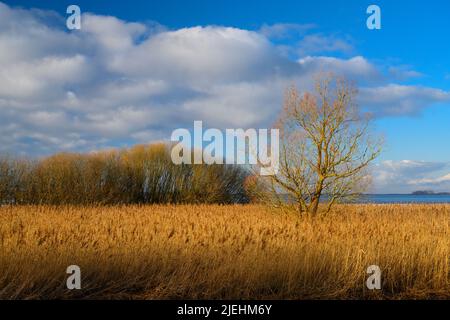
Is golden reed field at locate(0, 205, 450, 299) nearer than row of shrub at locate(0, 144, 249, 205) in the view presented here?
Yes

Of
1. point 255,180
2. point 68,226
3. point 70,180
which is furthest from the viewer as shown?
point 70,180

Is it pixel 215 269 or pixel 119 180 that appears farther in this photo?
pixel 119 180

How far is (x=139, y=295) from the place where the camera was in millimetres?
7832

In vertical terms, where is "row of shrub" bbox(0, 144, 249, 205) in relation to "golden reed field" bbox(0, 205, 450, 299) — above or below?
above

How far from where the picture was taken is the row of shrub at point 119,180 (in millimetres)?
27766

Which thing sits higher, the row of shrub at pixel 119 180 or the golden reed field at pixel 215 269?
the row of shrub at pixel 119 180

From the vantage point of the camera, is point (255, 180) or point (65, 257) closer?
point (65, 257)

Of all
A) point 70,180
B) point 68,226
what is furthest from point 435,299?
point 70,180

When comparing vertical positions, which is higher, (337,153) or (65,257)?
(337,153)

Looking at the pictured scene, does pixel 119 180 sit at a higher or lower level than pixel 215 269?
higher

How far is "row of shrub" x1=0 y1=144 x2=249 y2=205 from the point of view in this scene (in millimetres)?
27766

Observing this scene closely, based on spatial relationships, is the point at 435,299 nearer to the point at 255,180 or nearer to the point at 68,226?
the point at 255,180

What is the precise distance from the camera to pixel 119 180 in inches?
1273
